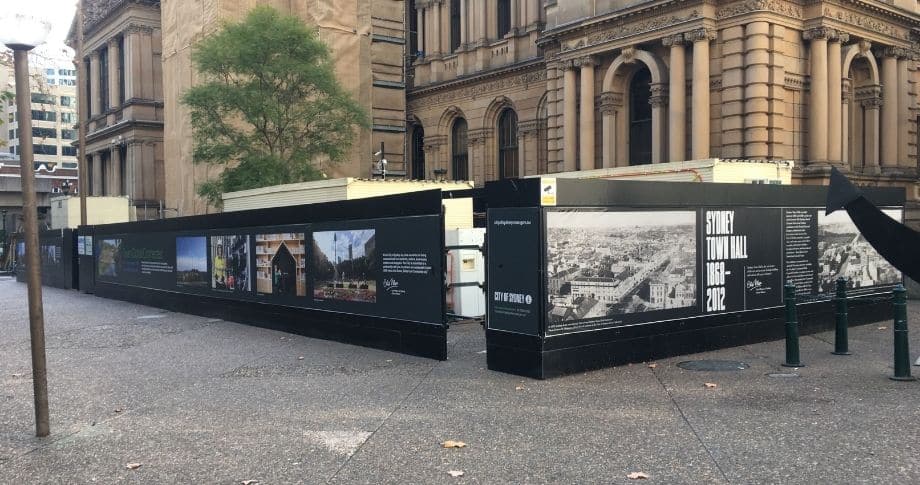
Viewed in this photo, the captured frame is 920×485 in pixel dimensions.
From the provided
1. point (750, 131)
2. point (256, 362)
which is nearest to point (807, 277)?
point (256, 362)

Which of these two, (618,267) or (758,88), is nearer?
(618,267)

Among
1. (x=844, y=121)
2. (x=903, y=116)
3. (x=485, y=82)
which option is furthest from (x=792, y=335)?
(x=485, y=82)

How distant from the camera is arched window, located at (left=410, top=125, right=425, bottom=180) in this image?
4462cm

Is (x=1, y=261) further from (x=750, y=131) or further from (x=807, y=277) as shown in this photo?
(x=807, y=277)

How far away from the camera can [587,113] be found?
3058cm

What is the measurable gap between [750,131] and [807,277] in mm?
13190

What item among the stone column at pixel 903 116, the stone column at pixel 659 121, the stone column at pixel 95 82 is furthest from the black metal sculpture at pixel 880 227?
the stone column at pixel 95 82

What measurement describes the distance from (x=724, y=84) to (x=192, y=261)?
55.6 feet

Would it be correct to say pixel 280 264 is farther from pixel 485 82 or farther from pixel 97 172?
pixel 97 172

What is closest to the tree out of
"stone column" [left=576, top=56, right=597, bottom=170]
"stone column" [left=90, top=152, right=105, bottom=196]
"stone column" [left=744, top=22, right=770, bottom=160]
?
"stone column" [left=576, top=56, right=597, bottom=170]

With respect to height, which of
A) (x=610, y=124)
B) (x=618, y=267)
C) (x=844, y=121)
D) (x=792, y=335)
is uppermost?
(x=610, y=124)

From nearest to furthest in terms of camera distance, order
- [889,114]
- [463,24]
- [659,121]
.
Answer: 1. [659,121]
2. [889,114]
3. [463,24]

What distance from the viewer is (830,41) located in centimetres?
2675

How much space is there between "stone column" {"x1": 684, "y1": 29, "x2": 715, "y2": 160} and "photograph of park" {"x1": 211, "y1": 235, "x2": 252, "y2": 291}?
50.6 feet
